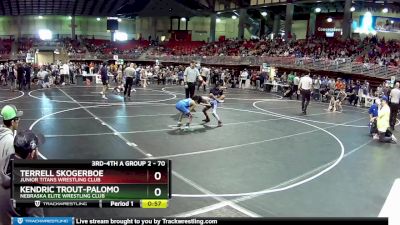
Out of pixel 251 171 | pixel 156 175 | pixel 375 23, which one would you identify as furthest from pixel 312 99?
pixel 156 175

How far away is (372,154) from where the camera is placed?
1081cm

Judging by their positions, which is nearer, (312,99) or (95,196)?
(95,196)

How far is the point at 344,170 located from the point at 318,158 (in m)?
1.05

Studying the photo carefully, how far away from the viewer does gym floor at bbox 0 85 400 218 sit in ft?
21.8

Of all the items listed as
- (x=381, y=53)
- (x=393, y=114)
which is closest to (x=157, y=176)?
(x=393, y=114)

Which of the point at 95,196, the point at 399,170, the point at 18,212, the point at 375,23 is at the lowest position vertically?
the point at 399,170

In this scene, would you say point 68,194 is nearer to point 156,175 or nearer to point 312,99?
point 156,175

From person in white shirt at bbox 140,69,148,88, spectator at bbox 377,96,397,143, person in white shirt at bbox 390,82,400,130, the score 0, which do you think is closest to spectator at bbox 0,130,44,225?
the score 0

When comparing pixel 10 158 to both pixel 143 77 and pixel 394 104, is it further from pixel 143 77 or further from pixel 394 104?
pixel 143 77

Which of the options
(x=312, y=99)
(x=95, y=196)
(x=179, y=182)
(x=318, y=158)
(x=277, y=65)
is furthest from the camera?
(x=277, y=65)
